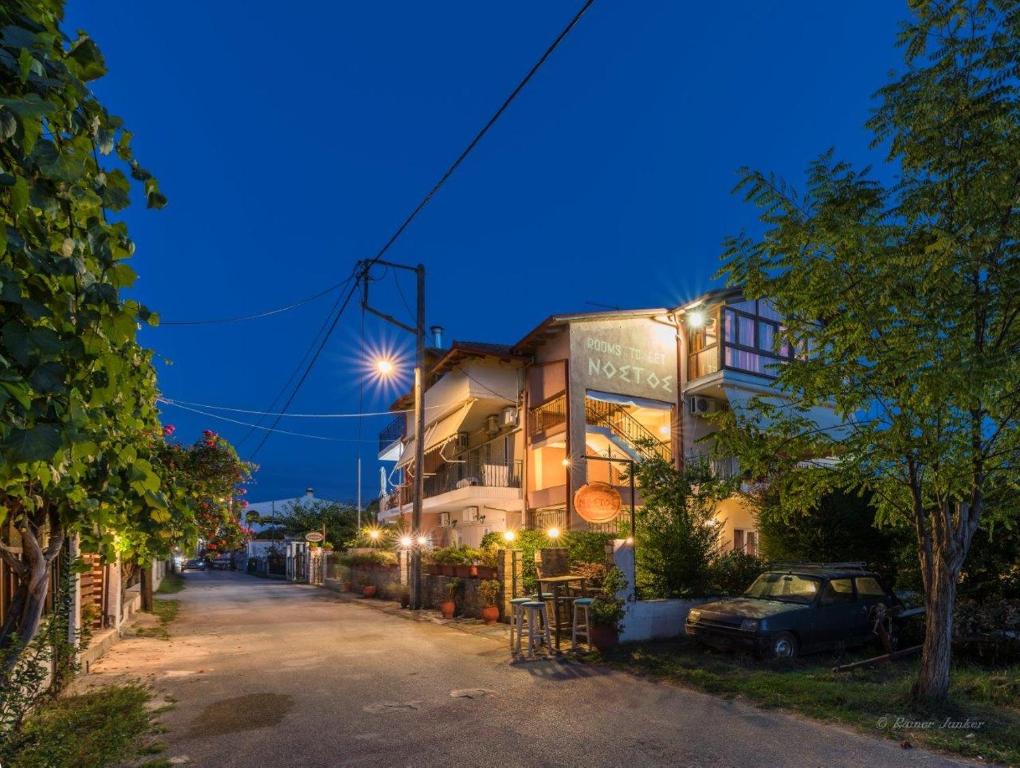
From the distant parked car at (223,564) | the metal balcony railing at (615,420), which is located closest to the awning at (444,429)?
the metal balcony railing at (615,420)

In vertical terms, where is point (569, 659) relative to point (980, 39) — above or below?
below

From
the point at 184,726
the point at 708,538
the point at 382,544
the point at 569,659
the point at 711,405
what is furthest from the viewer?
the point at 382,544

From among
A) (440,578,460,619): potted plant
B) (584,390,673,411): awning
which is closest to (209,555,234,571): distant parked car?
(440,578,460,619): potted plant

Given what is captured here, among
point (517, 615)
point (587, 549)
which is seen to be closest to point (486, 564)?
point (587, 549)

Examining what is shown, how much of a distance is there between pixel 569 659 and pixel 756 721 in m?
4.24

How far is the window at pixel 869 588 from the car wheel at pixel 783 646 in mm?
1709

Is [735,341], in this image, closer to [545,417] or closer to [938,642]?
[545,417]

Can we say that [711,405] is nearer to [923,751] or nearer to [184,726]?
[923,751]

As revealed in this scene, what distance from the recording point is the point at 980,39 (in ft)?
23.7

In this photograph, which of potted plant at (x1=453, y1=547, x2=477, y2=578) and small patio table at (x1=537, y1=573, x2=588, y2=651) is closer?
small patio table at (x1=537, y1=573, x2=588, y2=651)

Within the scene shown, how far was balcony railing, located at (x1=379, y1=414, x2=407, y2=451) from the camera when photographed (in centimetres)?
3738

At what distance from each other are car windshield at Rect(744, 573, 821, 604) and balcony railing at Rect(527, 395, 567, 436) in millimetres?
11123

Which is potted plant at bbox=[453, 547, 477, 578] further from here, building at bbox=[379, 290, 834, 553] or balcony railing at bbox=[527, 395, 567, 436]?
balcony railing at bbox=[527, 395, 567, 436]

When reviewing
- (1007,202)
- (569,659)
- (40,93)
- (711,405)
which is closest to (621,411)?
(711,405)
